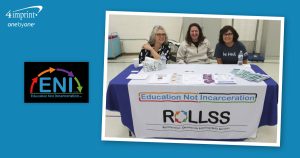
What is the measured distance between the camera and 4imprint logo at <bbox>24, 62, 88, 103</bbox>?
1.25m

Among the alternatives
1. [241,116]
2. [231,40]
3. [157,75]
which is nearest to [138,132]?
[157,75]

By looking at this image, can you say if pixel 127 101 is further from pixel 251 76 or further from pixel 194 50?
pixel 194 50

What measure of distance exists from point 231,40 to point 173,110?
117 centimetres

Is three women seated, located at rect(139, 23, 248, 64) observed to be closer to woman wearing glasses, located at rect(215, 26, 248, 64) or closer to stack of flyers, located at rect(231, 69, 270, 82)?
woman wearing glasses, located at rect(215, 26, 248, 64)

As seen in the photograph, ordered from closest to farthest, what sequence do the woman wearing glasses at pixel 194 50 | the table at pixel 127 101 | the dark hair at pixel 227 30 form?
the table at pixel 127 101
the dark hair at pixel 227 30
the woman wearing glasses at pixel 194 50

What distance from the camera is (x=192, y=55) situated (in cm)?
266

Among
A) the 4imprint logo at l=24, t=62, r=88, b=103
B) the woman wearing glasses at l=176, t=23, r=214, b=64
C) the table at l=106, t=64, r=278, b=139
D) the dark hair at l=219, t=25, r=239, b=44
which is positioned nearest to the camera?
the 4imprint logo at l=24, t=62, r=88, b=103

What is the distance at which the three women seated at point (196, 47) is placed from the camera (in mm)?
2547

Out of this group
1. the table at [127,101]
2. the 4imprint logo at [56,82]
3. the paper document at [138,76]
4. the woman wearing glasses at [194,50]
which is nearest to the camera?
the 4imprint logo at [56,82]

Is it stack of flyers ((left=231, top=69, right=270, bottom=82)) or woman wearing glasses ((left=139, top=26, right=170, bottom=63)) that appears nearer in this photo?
stack of flyers ((left=231, top=69, right=270, bottom=82))

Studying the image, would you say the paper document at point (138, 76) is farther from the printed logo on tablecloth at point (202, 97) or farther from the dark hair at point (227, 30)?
the dark hair at point (227, 30)

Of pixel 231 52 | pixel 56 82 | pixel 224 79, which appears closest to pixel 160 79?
pixel 224 79

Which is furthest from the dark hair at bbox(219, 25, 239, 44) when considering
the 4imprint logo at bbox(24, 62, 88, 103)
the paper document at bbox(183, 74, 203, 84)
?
the 4imprint logo at bbox(24, 62, 88, 103)

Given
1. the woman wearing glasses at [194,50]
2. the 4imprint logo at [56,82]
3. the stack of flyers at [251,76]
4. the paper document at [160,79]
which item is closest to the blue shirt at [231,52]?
the woman wearing glasses at [194,50]
